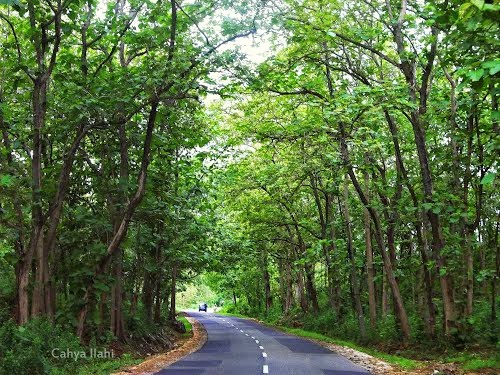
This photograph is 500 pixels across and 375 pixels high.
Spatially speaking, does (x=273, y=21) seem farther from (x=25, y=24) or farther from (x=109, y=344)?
(x=109, y=344)

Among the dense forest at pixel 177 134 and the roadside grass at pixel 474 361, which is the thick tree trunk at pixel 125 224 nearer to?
the dense forest at pixel 177 134

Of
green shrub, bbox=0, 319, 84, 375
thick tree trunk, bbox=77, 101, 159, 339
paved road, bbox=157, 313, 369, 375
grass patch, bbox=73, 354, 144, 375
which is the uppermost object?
thick tree trunk, bbox=77, 101, 159, 339

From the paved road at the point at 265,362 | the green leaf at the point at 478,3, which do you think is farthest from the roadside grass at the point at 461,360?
the green leaf at the point at 478,3

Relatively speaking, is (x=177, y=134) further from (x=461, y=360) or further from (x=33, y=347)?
(x=461, y=360)

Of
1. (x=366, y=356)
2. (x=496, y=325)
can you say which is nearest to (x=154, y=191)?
(x=366, y=356)

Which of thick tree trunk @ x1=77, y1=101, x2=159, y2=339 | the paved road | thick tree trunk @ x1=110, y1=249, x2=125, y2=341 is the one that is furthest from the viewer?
thick tree trunk @ x1=110, y1=249, x2=125, y2=341

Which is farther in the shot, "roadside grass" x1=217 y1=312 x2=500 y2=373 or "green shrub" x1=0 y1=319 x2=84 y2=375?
"roadside grass" x1=217 y1=312 x2=500 y2=373

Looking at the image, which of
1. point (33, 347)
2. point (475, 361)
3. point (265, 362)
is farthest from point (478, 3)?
point (265, 362)

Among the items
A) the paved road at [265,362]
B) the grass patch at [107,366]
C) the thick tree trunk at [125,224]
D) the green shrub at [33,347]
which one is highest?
the thick tree trunk at [125,224]

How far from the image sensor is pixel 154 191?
16562 mm

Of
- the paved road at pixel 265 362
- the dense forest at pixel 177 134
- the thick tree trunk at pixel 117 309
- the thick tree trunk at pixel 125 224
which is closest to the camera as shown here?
the dense forest at pixel 177 134

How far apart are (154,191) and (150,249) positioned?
9462 millimetres

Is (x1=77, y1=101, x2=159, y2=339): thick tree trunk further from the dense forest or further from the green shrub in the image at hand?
the green shrub

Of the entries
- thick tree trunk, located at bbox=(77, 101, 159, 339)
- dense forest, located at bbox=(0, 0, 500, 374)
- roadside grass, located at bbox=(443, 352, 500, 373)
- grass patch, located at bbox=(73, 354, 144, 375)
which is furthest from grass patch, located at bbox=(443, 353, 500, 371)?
thick tree trunk, located at bbox=(77, 101, 159, 339)
